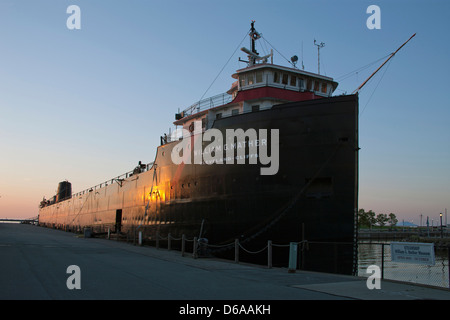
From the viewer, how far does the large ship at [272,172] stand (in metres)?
13.5

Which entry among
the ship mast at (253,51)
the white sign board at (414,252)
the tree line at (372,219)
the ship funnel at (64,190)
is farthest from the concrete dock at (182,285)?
the tree line at (372,219)

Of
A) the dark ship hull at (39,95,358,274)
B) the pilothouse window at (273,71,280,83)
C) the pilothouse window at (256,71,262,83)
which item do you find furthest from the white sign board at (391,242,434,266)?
the pilothouse window at (256,71,262,83)

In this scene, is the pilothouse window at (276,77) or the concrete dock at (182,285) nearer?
the concrete dock at (182,285)

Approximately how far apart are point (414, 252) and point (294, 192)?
205 inches

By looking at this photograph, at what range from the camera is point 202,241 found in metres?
16.0

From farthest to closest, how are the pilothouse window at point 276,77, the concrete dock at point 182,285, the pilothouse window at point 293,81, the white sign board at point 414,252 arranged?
the pilothouse window at point 293,81
the pilothouse window at point 276,77
the white sign board at point 414,252
the concrete dock at point 182,285

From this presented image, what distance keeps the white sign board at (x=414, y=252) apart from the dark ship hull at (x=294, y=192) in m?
2.71

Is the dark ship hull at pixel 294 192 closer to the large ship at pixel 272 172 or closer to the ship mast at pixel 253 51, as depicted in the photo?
the large ship at pixel 272 172

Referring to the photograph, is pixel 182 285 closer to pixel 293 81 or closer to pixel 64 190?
pixel 293 81

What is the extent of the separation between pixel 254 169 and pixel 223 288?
7343 millimetres

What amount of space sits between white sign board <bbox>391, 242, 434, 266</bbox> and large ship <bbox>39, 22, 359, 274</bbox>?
1449 mm
